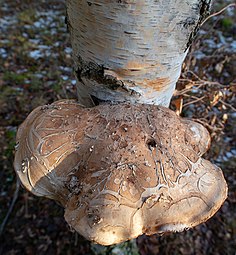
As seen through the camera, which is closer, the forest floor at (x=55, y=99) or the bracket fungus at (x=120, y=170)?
the bracket fungus at (x=120, y=170)

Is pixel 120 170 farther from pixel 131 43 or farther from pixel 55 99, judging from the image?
pixel 55 99

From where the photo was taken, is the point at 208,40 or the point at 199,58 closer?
the point at 199,58

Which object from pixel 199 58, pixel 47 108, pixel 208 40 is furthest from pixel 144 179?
pixel 208 40

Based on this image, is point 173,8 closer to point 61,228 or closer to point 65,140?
point 65,140

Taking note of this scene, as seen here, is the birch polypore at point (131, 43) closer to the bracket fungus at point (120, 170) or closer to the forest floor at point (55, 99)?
the bracket fungus at point (120, 170)

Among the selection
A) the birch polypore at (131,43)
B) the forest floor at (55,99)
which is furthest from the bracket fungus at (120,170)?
the forest floor at (55,99)

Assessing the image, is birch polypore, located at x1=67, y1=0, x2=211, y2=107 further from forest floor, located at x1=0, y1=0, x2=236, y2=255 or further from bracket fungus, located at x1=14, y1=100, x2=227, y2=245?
forest floor, located at x1=0, y1=0, x2=236, y2=255

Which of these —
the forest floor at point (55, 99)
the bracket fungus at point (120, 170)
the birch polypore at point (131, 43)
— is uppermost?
the birch polypore at point (131, 43)
